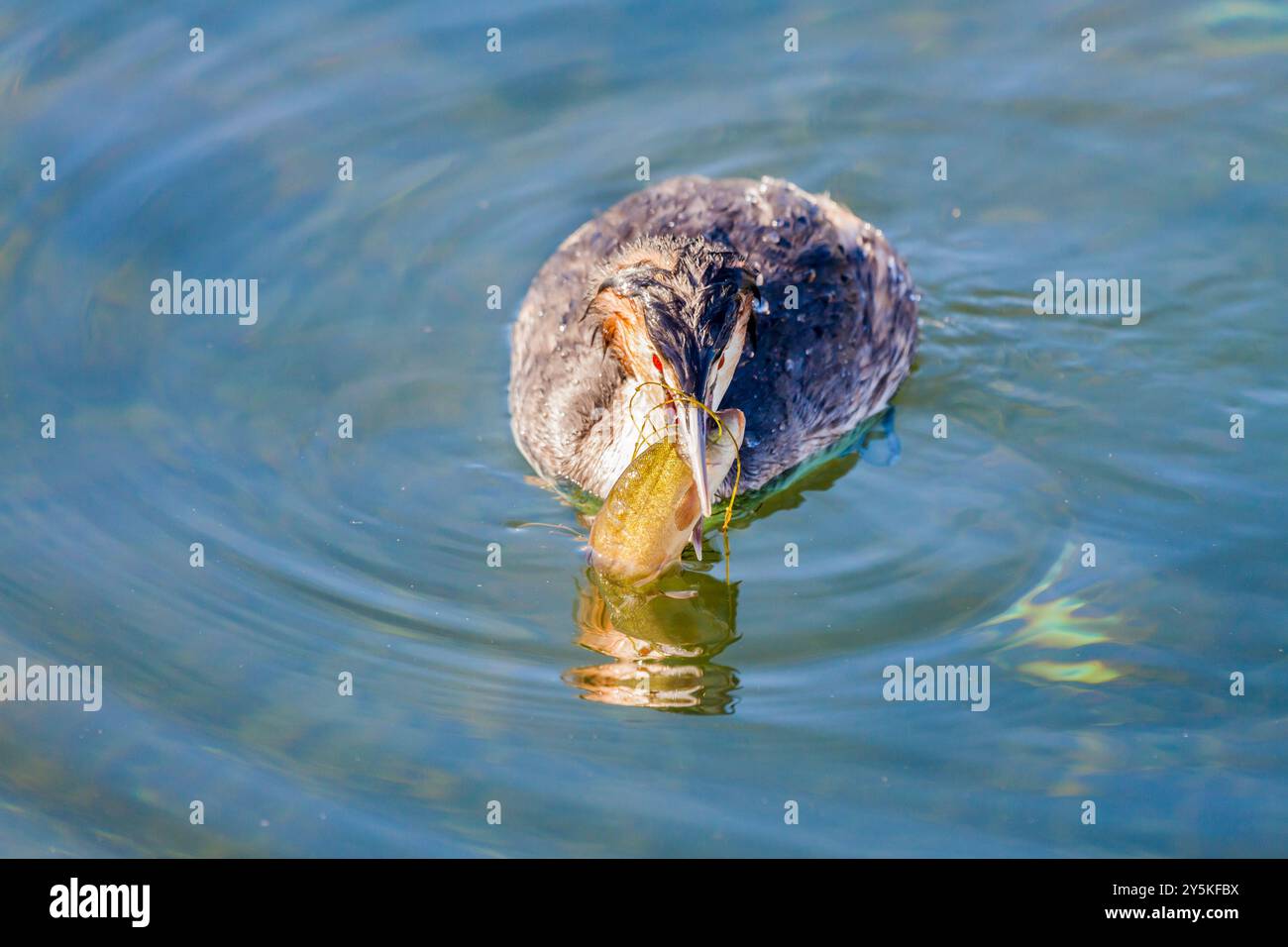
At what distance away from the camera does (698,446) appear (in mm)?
6945

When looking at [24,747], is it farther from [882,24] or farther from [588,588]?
[882,24]

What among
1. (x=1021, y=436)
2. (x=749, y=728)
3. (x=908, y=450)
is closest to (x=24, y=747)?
(x=749, y=728)

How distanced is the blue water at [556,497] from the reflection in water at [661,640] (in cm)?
2

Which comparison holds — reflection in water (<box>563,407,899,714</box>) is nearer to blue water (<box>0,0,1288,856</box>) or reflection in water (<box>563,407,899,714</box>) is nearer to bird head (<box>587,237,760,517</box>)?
blue water (<box>0,0,1288,856</box>)

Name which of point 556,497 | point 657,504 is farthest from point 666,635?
point 556,497

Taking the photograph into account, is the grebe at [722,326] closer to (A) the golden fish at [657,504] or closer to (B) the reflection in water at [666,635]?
(A) the golden fish at [657,504]

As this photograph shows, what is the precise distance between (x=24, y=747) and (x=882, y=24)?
24.9 feet

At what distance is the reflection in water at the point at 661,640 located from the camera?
7.43 m

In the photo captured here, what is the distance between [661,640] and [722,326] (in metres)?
1.55

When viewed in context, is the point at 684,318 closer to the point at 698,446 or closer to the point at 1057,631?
the point at 698,446

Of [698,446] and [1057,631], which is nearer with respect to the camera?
[698,446]

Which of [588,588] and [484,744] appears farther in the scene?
[588,588]

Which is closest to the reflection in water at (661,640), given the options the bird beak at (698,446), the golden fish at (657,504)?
the golden fish at (657,504)

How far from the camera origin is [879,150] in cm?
1070
